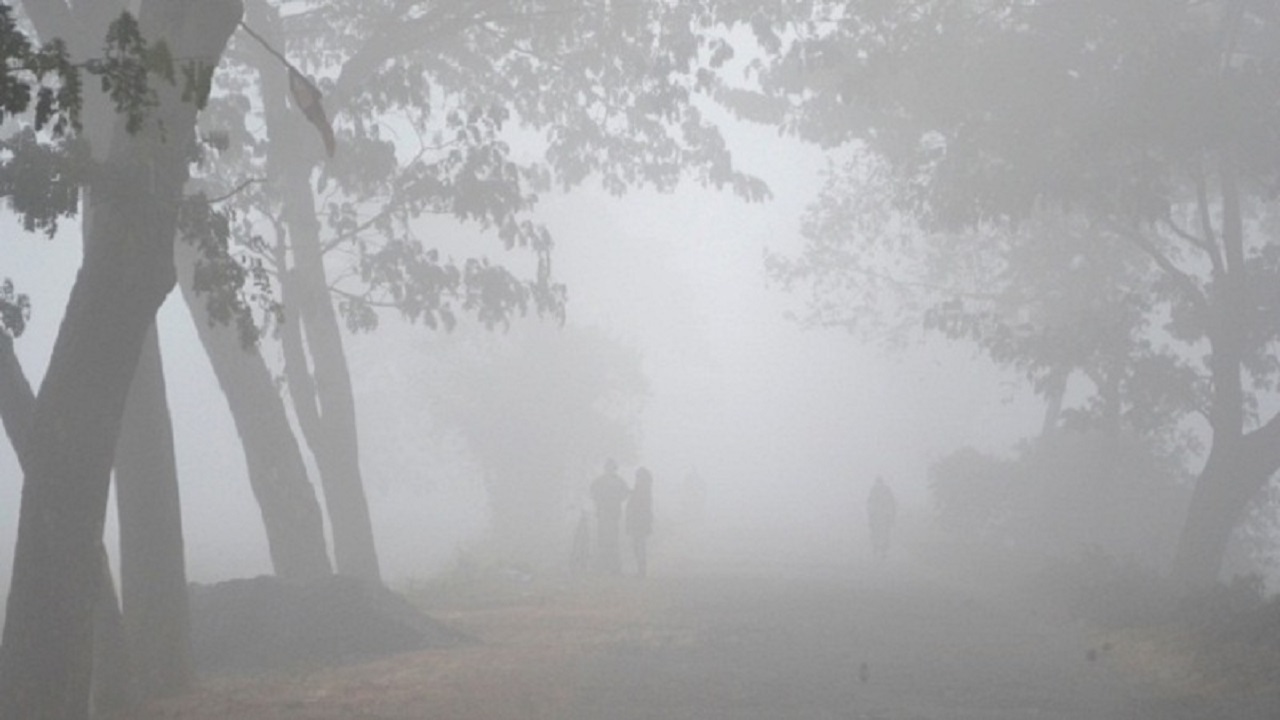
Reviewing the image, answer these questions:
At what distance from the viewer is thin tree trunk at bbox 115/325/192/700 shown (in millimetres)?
11305

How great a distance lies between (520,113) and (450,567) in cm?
1103

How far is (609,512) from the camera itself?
2845 cm

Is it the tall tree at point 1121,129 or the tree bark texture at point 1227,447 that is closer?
the tall tree at point 1121,129

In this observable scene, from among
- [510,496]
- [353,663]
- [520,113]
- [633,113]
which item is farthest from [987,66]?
[510,496]

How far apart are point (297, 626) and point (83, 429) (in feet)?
18.6

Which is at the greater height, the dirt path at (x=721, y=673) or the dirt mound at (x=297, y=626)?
the dirt mound at (x=297, y=626)

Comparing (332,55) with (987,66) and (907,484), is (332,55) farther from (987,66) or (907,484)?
(907,484)

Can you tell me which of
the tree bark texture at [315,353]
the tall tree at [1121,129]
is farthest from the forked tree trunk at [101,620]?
the tall tree at [1121,129]

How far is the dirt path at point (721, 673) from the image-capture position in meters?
10.4

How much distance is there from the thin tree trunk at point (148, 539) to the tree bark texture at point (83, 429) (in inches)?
70.4

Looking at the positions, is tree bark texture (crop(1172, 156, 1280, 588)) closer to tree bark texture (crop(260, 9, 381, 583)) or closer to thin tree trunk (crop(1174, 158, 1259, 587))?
thin tree trunk (crop(1174, 158, 1259, 587))

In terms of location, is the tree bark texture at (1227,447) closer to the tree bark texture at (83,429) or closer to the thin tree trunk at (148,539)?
the thin tree trunk at (148,539)

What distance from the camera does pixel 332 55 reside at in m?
22.0

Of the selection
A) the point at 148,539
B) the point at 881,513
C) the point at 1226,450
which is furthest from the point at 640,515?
the point at 148,539
